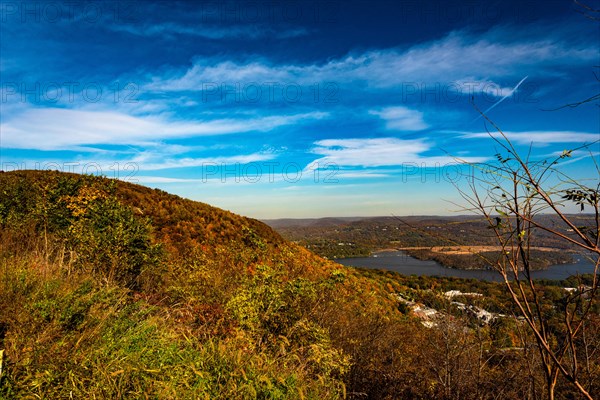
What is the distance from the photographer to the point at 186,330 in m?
4.86

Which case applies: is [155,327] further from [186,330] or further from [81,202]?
[81,202]

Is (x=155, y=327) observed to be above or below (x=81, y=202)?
below

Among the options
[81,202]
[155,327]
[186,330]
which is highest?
[81,202]

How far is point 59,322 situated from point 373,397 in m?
5.52

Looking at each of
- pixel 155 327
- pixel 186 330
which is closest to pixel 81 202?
pixel 186 330

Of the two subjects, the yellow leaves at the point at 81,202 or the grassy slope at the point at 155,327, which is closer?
the grassy slope at the point at 155,327

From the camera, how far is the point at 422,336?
925cm

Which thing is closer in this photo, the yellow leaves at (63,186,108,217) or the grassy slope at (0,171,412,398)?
the grassy slope at (0,171,412,398)

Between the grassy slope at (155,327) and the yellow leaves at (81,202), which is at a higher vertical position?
the yellow leaves at (81,202)

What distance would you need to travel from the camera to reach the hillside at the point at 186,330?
10.2ft

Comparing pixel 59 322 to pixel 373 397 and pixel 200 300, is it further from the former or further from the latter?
pixel 373 397

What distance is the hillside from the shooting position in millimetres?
3102

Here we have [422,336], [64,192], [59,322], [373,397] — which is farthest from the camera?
[64,192]

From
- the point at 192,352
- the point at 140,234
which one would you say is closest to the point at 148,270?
the point at 140,234
